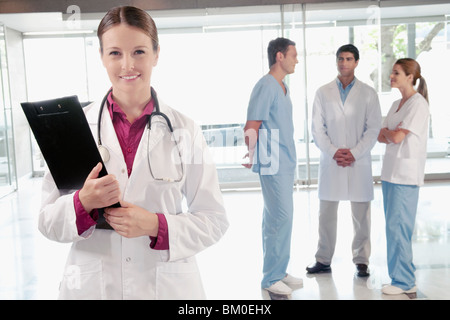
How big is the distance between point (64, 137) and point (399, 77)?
1.56 m

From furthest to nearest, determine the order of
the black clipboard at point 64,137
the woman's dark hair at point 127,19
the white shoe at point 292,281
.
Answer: the white shoe at point 292,281, the woman's dark hair at point 127,19, the black clipboard at point 64,137

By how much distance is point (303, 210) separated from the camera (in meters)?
2.39

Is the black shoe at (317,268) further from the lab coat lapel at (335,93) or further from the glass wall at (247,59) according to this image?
the lab coat lapel at (335,93)

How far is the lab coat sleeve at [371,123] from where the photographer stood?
7.11 feet

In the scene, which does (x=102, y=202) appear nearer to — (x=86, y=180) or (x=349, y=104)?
(x=86, y=180)

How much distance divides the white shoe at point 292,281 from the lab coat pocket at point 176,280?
1.32m

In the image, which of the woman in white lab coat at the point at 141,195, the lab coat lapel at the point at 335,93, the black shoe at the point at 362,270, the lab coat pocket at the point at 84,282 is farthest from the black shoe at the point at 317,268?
the lab coat pocket at the point at 84,282

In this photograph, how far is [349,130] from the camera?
223 centimetres

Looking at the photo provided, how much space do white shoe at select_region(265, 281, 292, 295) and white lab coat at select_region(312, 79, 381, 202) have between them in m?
0.51

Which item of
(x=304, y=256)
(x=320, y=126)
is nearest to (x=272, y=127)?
(x=320, y=126)

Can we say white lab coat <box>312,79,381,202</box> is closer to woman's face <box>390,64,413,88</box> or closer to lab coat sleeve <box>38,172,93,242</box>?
woman's face <box>390,64,413,88</box>

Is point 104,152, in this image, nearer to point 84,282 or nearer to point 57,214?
point 57,214
